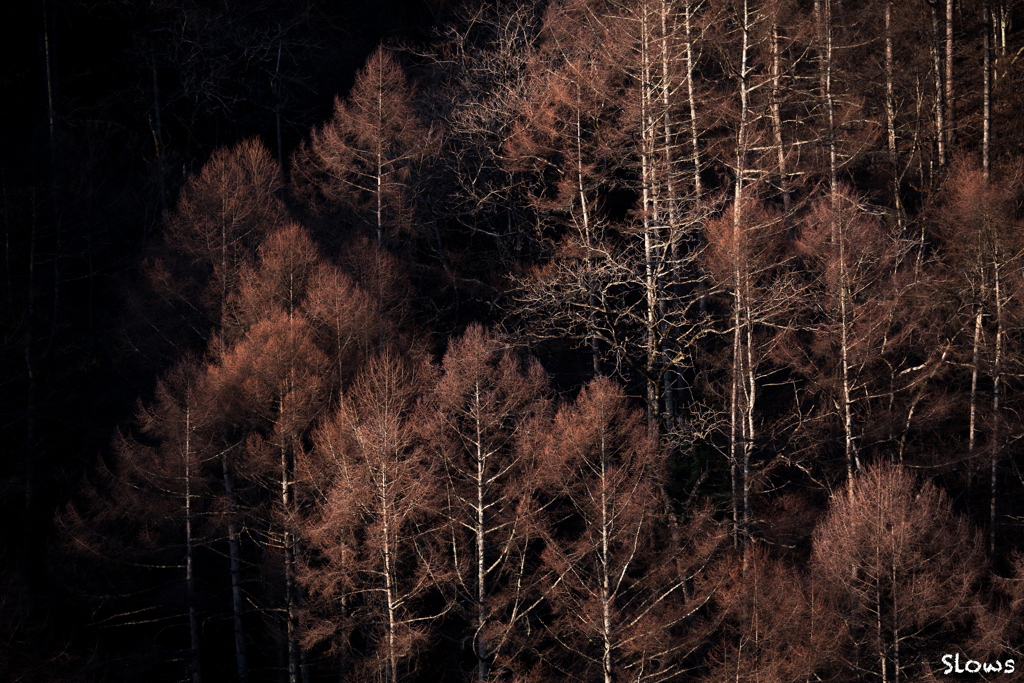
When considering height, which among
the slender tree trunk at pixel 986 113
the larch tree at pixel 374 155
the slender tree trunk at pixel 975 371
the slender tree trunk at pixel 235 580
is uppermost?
the slender tree trunk at pixel 986 113

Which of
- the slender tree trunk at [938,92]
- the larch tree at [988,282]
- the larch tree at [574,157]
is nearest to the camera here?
the larch tree at [574,157]

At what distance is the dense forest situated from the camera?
18.1 m

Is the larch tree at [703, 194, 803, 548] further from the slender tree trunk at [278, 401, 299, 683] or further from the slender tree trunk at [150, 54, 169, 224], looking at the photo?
the slender tree trunk at [150, 54, 169, 224]

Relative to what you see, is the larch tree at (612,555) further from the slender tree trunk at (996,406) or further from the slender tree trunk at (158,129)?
the slender tree trunk at (158,129)

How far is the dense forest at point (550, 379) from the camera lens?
18.1 m

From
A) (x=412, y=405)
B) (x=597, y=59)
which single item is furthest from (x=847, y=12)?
(x=412, y=405)

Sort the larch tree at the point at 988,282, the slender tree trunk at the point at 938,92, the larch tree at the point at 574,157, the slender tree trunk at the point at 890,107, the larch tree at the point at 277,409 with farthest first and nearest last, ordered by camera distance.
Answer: the slender tree trunk at the point at 890,107 < the slender tree trunk at the point at 938,92 < the larch tree at the point at 988,282 < the larch tree at the point at 574,157 < the larch tree at the point at 277,409

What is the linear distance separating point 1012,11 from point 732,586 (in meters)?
24.0

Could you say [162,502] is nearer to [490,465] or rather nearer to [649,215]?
[490,465]

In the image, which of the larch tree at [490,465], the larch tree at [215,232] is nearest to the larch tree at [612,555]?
the larch tree at [490,465]

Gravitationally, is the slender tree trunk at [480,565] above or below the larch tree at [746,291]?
below

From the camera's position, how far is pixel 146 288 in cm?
2366

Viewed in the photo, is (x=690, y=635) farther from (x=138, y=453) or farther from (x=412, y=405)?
(x=138, y=453)

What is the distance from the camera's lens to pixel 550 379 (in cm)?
2148
